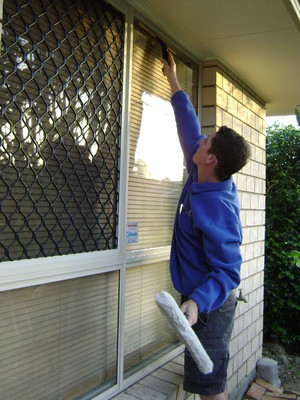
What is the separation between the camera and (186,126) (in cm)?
257

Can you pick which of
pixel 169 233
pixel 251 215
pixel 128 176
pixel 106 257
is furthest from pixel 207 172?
pixel 251 215

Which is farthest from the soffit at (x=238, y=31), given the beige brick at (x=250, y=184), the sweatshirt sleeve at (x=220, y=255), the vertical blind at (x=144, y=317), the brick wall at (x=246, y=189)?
the vertical blind at (x=144, y=317)

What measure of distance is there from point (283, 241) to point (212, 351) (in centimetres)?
416

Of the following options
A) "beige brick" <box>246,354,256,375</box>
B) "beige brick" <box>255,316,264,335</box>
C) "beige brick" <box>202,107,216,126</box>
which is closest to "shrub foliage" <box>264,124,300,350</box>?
"beige brick" <box>255,316,264,335</box>

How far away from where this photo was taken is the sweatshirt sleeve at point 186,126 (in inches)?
99.4

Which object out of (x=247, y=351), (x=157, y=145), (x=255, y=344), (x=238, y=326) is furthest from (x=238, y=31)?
(x=255, y=344)

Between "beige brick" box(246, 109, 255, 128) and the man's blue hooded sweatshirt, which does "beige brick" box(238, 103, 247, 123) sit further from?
the man's blue hooded sweatshirt

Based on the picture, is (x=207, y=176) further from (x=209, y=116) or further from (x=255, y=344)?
(x=255, y=344)

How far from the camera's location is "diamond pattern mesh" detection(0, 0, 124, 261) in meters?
1.79

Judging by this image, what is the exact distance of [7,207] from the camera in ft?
5.81

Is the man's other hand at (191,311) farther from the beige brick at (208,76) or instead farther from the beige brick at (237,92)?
the beige brick at (237,92)

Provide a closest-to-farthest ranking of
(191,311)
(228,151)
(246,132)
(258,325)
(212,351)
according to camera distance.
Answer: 1. (191,311)
2. (228,151)
3. (212,351)
4. (246,132)
5. (258,325)

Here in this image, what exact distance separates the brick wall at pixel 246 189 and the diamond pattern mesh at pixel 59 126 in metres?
1.09

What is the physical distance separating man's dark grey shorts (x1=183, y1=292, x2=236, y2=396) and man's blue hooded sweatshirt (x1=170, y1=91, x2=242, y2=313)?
7.5 inches
